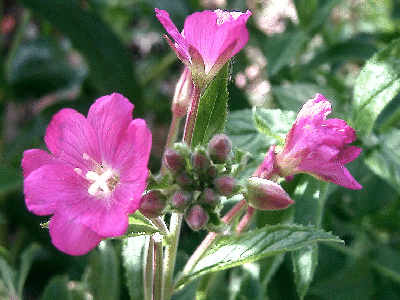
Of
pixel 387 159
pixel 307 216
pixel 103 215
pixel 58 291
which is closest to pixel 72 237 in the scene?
pixel 103 215

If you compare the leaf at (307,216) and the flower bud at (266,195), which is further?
the leaf at (307,216)

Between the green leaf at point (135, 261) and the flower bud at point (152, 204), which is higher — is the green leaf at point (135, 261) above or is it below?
below

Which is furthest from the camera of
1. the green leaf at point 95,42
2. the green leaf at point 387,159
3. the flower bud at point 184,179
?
the green leaf at point 95,42

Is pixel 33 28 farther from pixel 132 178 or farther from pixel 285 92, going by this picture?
pixel 132 178

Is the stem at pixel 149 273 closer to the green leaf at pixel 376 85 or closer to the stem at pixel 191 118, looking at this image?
the stem at pixel 191 118

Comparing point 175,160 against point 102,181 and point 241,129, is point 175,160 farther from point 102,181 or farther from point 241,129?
point 241,129

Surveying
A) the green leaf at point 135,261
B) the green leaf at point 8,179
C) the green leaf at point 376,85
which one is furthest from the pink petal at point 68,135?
the green leaf at point 8,179

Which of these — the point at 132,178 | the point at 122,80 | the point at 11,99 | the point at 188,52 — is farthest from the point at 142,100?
the point at 132,178

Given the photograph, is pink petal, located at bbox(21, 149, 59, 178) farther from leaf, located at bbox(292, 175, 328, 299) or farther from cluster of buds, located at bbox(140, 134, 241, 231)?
leaf, located at bbox(292, 175, 328, 299)
